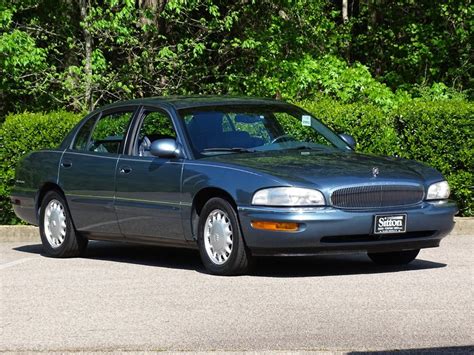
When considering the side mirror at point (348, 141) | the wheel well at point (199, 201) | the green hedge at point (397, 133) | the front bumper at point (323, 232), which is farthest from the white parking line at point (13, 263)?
the green hedge at point (397, 133)

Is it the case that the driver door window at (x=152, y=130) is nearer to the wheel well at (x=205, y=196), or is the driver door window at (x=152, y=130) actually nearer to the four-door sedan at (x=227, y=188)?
the four-door sedan at (x=227, y=188)

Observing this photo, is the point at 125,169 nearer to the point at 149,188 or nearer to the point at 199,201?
the point at 149,188

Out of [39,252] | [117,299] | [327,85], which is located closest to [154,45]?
[327,85]

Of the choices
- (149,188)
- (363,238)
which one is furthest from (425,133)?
(363,238)

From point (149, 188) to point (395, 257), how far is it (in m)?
2.35

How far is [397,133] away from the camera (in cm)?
1741

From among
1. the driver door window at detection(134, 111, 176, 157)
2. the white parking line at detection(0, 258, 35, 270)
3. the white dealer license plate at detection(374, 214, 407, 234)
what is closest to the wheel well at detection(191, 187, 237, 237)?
the driver door window at detection(134, 111, 176, 157)

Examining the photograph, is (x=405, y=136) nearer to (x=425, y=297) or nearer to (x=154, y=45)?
(x=425, y=297)

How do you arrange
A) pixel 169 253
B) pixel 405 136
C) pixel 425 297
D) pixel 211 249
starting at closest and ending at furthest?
pixel 425 297 → pixel 211 249 → pixel 169 253 → pixel 405 136

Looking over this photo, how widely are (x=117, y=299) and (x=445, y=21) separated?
63.8 feet

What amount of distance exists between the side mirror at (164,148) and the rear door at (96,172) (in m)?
0.98

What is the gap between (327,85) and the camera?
22859mm

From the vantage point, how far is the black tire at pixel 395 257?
13.0 m

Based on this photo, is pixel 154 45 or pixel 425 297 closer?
pixel 425 297
